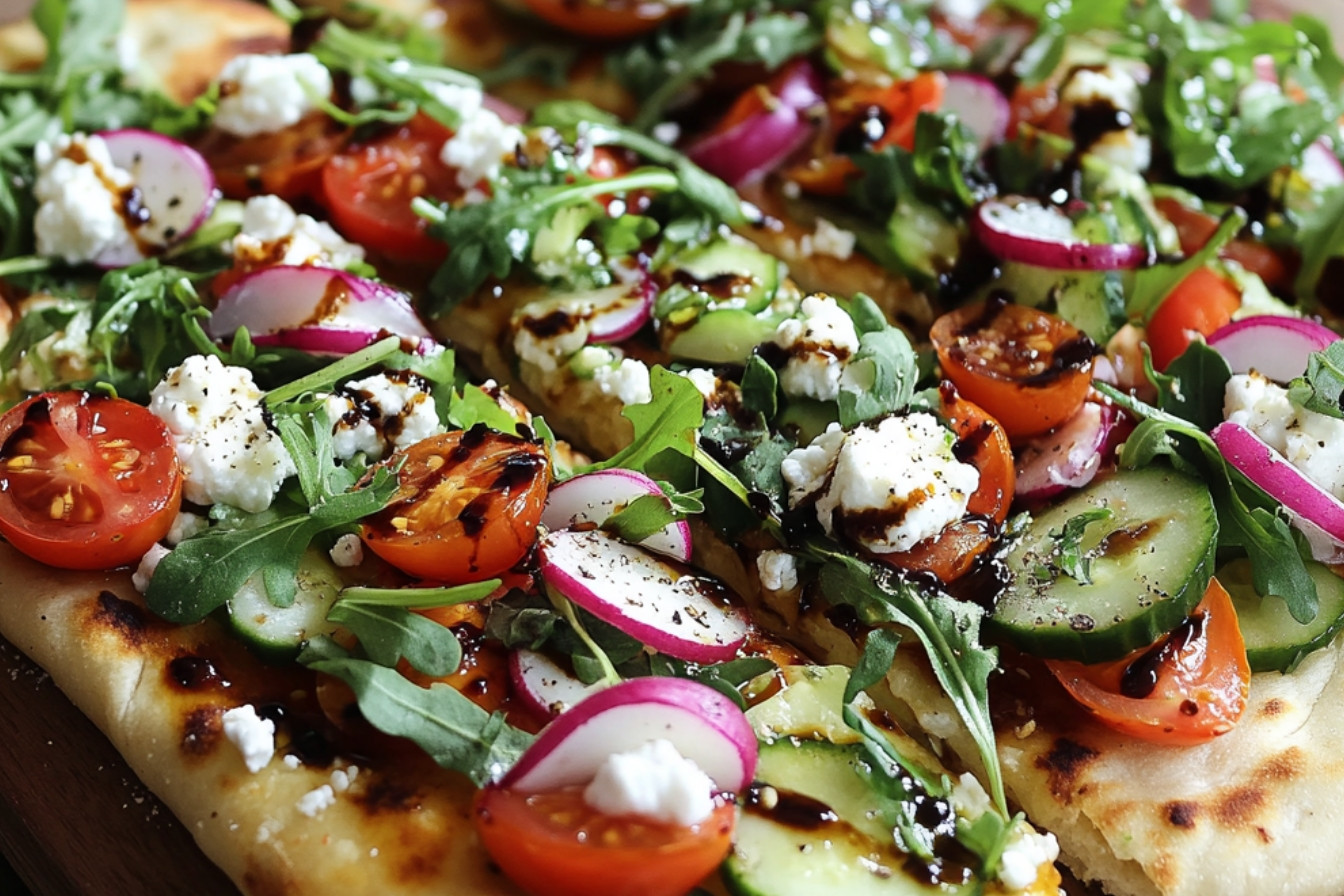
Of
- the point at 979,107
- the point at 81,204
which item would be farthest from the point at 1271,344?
the point at 81,204

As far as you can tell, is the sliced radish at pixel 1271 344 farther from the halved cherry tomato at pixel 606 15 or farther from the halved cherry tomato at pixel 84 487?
the halved cherry tomato at pixel 84 487

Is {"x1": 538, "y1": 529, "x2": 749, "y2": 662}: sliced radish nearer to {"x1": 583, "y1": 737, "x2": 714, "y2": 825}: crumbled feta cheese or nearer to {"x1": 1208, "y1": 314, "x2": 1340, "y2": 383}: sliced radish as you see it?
{"x1": 583, "y1": 737, "x2": 714, "y2": 825}: crumbled feta cheese

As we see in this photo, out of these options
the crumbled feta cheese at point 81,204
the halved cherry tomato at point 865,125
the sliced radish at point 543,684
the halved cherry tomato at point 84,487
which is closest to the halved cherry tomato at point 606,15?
the halved cherry tomato at point 865,125

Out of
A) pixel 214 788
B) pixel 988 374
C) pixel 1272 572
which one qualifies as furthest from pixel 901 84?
pixel 214 788

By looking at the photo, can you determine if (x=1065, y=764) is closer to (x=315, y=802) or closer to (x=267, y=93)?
(x=315, y=802)

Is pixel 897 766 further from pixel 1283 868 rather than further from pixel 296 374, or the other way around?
pixel 296 374

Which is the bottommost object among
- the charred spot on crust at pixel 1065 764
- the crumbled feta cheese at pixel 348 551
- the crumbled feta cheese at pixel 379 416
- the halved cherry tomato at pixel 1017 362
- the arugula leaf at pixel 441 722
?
the crumbled feta cheese at pixel 348 551
